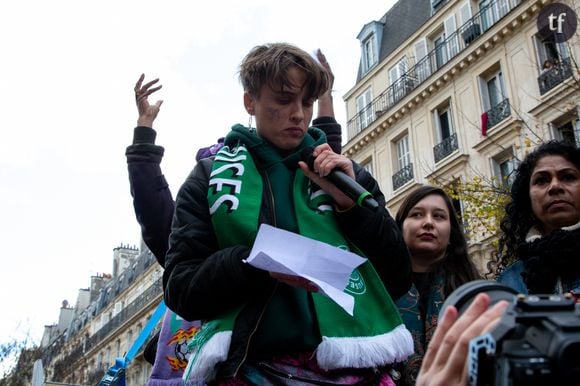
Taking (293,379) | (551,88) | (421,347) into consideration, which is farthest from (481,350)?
(551,88)

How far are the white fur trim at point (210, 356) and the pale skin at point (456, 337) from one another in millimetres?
975

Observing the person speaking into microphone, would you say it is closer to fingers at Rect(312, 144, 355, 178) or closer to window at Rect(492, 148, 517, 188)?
fingers at Rect(312, 144, 355, 178)

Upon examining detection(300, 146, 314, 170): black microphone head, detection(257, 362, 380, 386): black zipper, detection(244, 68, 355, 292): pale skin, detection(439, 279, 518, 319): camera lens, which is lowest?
detection(257, 362, 380, 386): black zipper

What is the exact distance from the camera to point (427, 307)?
143 inches

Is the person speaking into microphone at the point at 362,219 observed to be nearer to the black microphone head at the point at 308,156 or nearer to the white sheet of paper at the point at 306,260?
the black microphone head at the point at 308,156

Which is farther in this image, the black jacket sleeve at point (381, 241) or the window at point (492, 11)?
the window at point (492, 11)

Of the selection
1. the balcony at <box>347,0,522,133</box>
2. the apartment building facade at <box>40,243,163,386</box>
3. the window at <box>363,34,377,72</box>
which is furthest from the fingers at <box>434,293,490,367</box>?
the apartment building facade at <box>40,243,163,386</box>

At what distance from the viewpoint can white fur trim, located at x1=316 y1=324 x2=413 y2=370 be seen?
2080 millimetres

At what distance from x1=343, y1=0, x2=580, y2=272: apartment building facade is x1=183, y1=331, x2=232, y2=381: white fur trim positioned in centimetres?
1419

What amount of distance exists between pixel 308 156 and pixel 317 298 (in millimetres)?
550

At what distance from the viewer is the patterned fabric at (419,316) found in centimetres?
338

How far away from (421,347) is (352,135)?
2400 centimetres

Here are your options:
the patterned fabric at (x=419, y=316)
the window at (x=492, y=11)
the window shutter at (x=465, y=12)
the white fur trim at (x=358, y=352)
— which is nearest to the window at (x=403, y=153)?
the window shutter at (x=465, y=12)

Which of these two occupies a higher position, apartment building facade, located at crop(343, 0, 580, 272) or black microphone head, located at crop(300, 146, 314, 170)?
apartment building facade, located at crop(343, 0, 580, 272)
